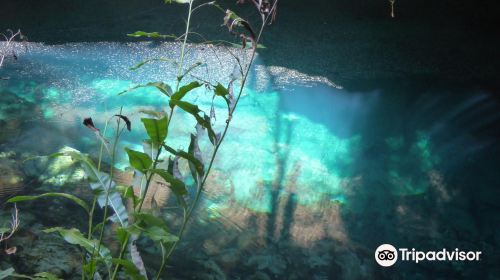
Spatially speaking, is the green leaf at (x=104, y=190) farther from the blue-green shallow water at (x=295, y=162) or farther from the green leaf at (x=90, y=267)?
the blue-green shallow water at (x=295, y=162)

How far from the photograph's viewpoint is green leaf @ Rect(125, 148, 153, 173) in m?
1.15

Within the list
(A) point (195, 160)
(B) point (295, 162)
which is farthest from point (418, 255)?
(A) point (195, 160)

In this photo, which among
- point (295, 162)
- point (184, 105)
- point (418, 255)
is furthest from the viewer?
point (295, 162)

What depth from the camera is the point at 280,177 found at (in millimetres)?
2660

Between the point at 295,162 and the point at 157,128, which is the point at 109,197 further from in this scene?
the point at 295,162

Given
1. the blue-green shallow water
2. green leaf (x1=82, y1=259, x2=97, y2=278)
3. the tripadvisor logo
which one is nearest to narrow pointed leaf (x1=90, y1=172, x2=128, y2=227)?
green leaf (x1=82, y1=259, x2=97, y2=278)

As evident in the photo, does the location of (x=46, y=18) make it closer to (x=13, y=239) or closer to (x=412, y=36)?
(x=13, y=239)

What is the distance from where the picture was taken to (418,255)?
225 cm

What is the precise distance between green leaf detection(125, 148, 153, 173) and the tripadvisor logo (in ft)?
4.73

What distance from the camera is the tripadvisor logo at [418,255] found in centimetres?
222

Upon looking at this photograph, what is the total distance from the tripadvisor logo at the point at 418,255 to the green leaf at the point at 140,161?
4.73 feet

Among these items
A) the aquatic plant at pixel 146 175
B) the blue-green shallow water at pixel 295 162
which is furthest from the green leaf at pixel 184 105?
the blue-green shallow water at pixel 295 162

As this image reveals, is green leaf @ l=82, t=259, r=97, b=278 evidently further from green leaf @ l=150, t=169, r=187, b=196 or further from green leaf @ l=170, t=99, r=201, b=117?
green leaf @ l=170, t=99, r=201, b=117

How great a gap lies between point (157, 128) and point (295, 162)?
1.74m
